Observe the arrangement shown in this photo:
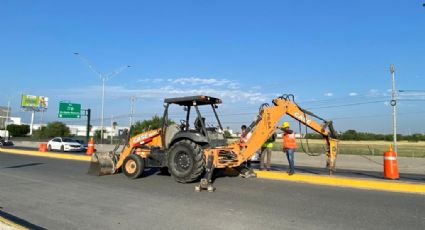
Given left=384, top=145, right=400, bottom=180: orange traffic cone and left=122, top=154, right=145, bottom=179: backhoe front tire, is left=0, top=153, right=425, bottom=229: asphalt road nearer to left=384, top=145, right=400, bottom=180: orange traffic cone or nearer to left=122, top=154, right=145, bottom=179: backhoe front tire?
left=122, top=154, right=145, bottom=179: backhoe front tire

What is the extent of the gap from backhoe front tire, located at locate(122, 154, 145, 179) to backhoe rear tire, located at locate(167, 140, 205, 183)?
1.14 meters

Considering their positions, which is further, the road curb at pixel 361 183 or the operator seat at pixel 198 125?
the operator seat at pixel 198 125

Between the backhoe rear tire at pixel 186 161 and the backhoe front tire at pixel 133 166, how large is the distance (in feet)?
3.74

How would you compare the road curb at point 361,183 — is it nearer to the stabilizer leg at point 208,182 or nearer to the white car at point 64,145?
the stabilizer leg at point 208,182

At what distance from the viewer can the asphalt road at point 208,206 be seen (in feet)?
21.5

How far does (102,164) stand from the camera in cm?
1290

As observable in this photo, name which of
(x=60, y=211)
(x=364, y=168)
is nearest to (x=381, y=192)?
(x=60, y=211)

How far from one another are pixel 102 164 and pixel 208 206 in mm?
6062

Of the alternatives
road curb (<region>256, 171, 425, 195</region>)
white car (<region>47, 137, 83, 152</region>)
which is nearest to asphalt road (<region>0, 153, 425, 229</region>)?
road curb (<region>256, 171, 425, 195</region>)

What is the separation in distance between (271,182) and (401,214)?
4401mm

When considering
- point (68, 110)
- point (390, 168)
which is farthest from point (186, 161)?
point (68, 110)

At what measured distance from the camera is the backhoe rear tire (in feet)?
Answer: 35.1

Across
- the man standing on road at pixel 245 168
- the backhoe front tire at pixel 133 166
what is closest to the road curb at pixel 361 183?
the man standing on road at pixel 245 168

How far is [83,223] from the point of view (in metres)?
6.72
